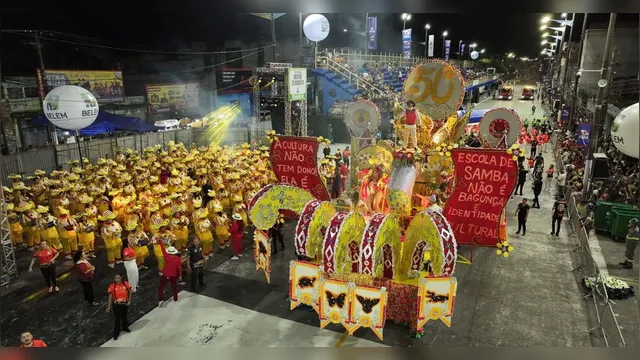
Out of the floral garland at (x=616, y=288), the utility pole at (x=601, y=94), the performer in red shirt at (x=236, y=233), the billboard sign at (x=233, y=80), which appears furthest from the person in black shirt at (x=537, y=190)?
the billboard sign at (x=233, y=80)

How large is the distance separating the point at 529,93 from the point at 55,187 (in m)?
55.9

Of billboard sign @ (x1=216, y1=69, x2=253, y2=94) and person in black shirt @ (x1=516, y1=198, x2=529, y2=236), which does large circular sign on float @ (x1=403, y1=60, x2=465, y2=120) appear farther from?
billboard sign @ (x1=216, y1=69, x2=253, y2=94)

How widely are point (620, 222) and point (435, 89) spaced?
7237mm

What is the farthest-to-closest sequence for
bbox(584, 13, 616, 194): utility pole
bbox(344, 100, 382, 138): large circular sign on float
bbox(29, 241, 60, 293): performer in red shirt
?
1. bbox(584, 13, 616, 194): utility pole
2. bbox(344, 100, 382, 138): large circular sign on float
3. bbox(29, 241, 60, 293): performer in red shirt

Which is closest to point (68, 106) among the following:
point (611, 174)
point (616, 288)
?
point (616, 288)

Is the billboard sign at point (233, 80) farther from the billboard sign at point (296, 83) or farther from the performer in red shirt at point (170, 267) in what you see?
the performer in red shirt at point (170, 267)

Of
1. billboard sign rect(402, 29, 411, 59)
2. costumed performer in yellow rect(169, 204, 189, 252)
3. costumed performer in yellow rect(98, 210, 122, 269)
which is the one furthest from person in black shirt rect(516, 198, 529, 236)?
billboard sign rect(402, 29, 411, 59)

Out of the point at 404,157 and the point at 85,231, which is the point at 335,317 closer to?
the point at 404,157

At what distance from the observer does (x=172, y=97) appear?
33.8m

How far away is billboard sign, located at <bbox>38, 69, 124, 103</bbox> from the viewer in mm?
24944

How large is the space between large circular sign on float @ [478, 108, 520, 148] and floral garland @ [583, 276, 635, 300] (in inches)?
152

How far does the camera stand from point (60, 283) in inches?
405

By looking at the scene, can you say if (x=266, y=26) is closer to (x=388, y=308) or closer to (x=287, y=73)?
(x=287, y=73)
